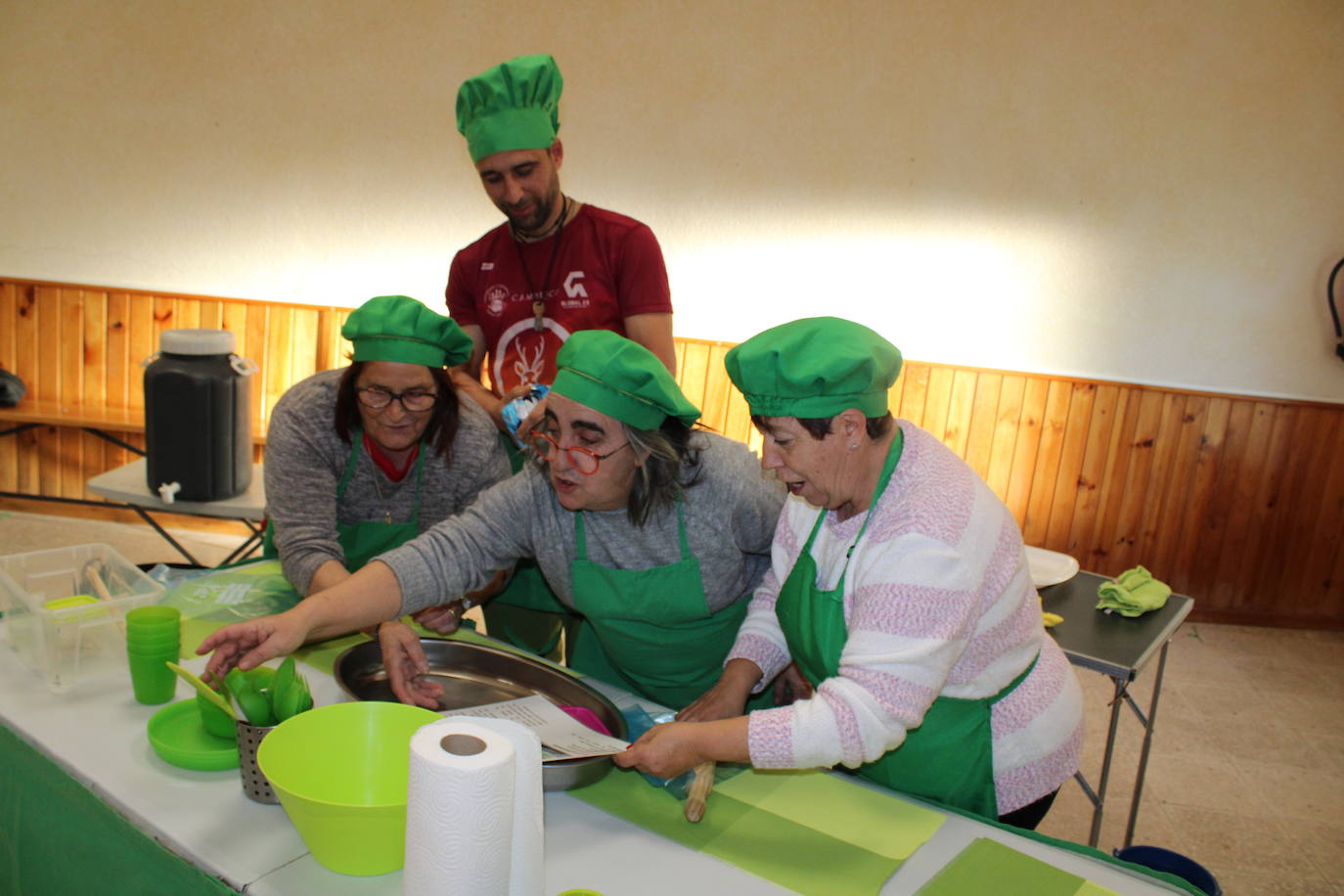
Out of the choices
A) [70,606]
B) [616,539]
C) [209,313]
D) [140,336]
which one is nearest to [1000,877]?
[616,539]

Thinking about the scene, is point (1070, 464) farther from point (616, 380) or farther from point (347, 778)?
point (347, 778)

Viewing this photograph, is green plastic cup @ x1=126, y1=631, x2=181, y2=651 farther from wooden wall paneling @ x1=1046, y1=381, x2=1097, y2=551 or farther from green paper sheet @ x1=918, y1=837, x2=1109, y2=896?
wooden wall paneling @ x1=1046, y1=381, x2=1097, y2=551

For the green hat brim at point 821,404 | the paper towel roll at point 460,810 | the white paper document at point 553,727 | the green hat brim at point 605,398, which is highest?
the green hat brim at point 821,404

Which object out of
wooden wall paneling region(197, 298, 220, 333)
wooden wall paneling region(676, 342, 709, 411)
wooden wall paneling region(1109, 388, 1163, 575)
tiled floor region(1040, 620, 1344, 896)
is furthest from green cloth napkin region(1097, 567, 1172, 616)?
wooden wall paneling region(197, 298, 220, 333)

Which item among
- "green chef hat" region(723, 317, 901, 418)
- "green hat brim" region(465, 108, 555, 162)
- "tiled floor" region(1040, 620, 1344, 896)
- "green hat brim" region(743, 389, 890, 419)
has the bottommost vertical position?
"tiled floor" region(1040, 620, 1344, 896)

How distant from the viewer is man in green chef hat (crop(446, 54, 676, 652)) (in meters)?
2.28

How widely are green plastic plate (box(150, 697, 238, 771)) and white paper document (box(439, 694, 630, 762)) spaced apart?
33 centimetres

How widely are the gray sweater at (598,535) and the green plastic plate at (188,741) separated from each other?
42 centimetres

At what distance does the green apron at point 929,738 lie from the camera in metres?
1.46

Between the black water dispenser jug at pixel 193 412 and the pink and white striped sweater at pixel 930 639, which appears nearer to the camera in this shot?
the pink and white striped sweater at pixel 930 639

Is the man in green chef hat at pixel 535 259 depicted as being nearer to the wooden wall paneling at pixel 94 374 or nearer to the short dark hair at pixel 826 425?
the short dark hair at pixel 826 425

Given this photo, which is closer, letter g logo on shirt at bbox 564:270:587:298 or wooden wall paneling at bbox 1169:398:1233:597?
letter g logo on shirt at bbox 564:270:587:298

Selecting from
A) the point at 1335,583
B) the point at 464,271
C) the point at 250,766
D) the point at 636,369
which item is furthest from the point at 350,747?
the point at 1335,583

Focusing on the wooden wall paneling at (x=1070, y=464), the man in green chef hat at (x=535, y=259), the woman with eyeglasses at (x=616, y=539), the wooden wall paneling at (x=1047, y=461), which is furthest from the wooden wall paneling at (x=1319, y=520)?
the woman with eyeglasses at (x=616, y=539)
